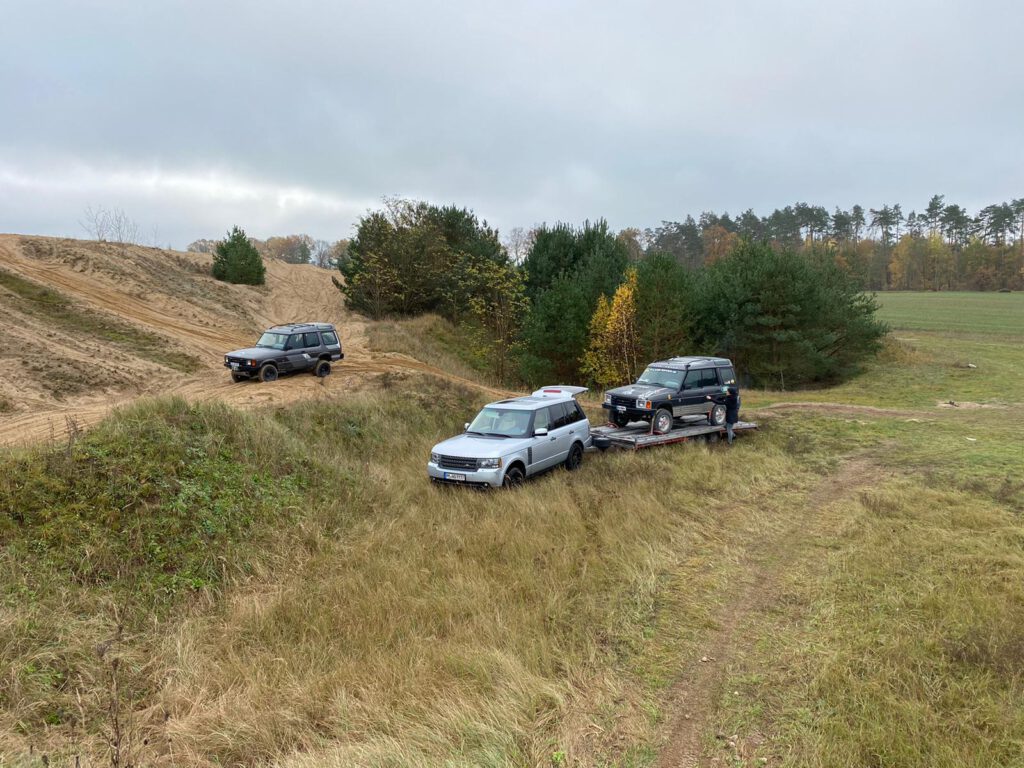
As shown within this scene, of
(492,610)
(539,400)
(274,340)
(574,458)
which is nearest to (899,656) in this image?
(492,610)

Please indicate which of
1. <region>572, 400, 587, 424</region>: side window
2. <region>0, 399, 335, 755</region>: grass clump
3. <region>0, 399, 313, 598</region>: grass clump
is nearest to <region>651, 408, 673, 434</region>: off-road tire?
<region>572, 400, 587, 424</region>: side window

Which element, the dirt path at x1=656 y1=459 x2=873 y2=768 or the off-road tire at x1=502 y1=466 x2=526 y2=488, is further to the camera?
the off-road tire at x1=502 y1=466 x2=526 y2=488

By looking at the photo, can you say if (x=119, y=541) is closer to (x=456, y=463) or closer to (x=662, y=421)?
(x=456, y=463)

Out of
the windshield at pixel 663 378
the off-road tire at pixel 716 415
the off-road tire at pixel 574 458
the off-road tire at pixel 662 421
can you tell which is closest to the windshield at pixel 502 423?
the off-road tire at pixel 574 458

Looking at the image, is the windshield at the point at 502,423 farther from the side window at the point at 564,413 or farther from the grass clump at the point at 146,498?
the grass clump at the point at 146,498

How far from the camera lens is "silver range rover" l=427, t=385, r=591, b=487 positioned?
11141 millimetres

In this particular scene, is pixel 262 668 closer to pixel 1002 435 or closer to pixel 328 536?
Answer: pixel 328 536

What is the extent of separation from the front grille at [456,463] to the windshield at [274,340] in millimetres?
9834

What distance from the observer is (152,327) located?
23.1 meters

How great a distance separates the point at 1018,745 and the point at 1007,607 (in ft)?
8.15

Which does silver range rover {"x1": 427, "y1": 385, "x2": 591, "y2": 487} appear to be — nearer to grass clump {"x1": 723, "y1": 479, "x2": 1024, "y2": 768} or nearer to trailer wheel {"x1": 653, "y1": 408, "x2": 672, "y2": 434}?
trailer wheel {"x1": 653, "y1": 408, "x2": 672, "y2": 434}

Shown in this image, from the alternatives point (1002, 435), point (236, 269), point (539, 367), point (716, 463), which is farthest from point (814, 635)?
point (236, 269)

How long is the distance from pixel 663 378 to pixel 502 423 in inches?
208

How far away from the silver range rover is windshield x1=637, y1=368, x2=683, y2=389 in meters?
2.55
